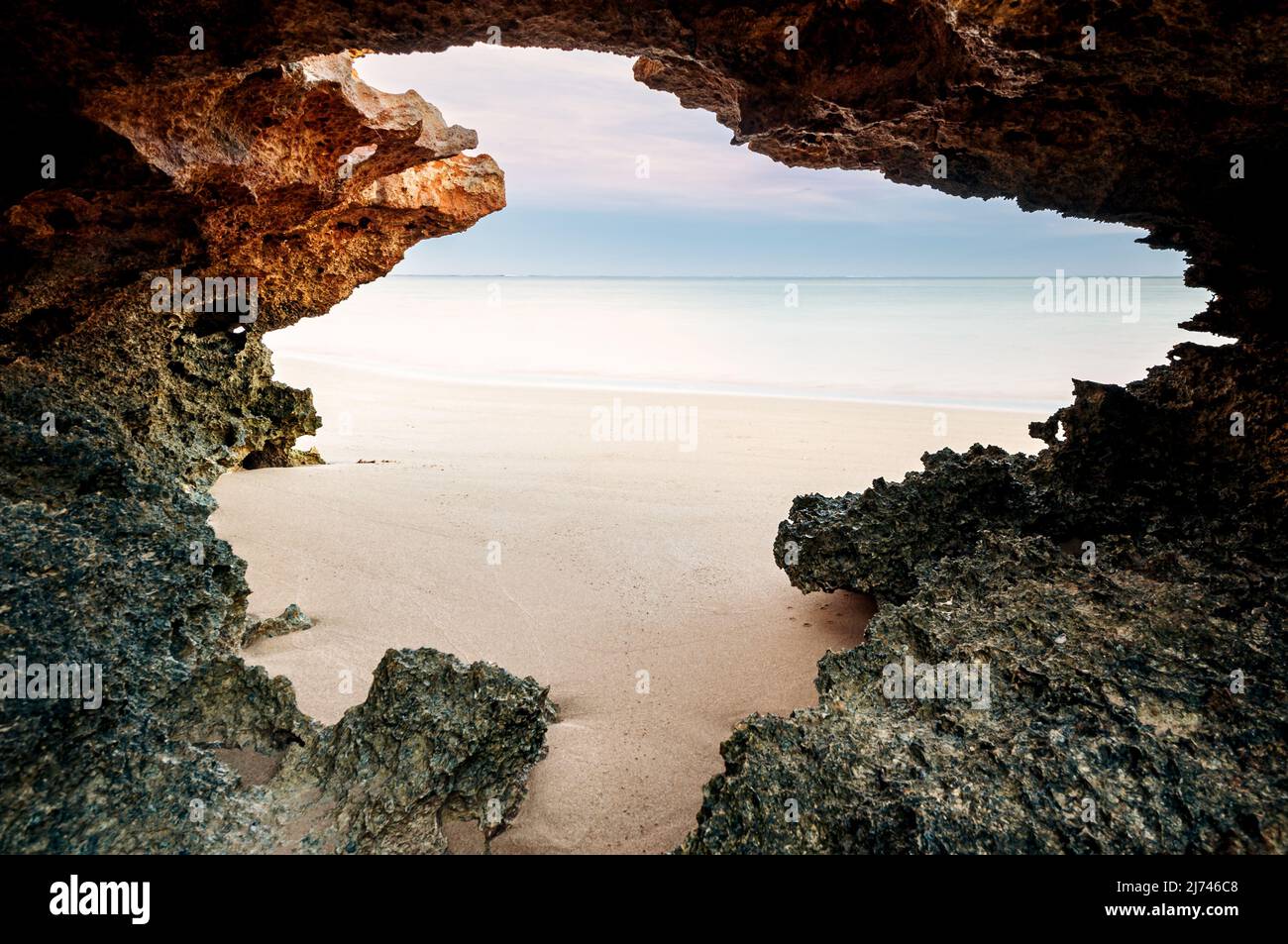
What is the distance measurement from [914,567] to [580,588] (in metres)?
2.32

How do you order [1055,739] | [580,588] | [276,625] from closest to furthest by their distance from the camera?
[1055,739] < [276,625] < [580,588]

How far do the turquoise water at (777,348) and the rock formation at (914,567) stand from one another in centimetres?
1430

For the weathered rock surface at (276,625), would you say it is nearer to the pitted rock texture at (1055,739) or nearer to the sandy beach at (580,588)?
the sandy beach at (580,588)

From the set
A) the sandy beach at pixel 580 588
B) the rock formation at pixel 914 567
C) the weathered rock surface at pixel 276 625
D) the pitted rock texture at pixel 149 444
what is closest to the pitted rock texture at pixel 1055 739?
the rock formation at pixel 914 567

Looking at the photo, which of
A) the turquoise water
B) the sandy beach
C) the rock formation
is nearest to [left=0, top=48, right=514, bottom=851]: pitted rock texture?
the rock formation

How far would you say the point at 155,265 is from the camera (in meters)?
3.48

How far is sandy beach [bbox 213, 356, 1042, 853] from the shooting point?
3.41 m

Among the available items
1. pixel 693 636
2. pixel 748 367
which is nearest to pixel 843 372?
pixel 748 367

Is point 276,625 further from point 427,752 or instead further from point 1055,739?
point 1055,739

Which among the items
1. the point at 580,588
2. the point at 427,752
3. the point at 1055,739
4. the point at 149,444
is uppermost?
the point at 149,444

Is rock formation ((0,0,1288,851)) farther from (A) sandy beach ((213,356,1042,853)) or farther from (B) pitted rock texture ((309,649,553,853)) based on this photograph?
(A) sandy beach ((213,356,1042,853))

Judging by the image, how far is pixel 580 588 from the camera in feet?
17.6

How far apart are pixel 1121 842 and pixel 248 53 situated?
11.5ft

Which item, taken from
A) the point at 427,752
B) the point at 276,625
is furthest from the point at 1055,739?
the point at 276,625
